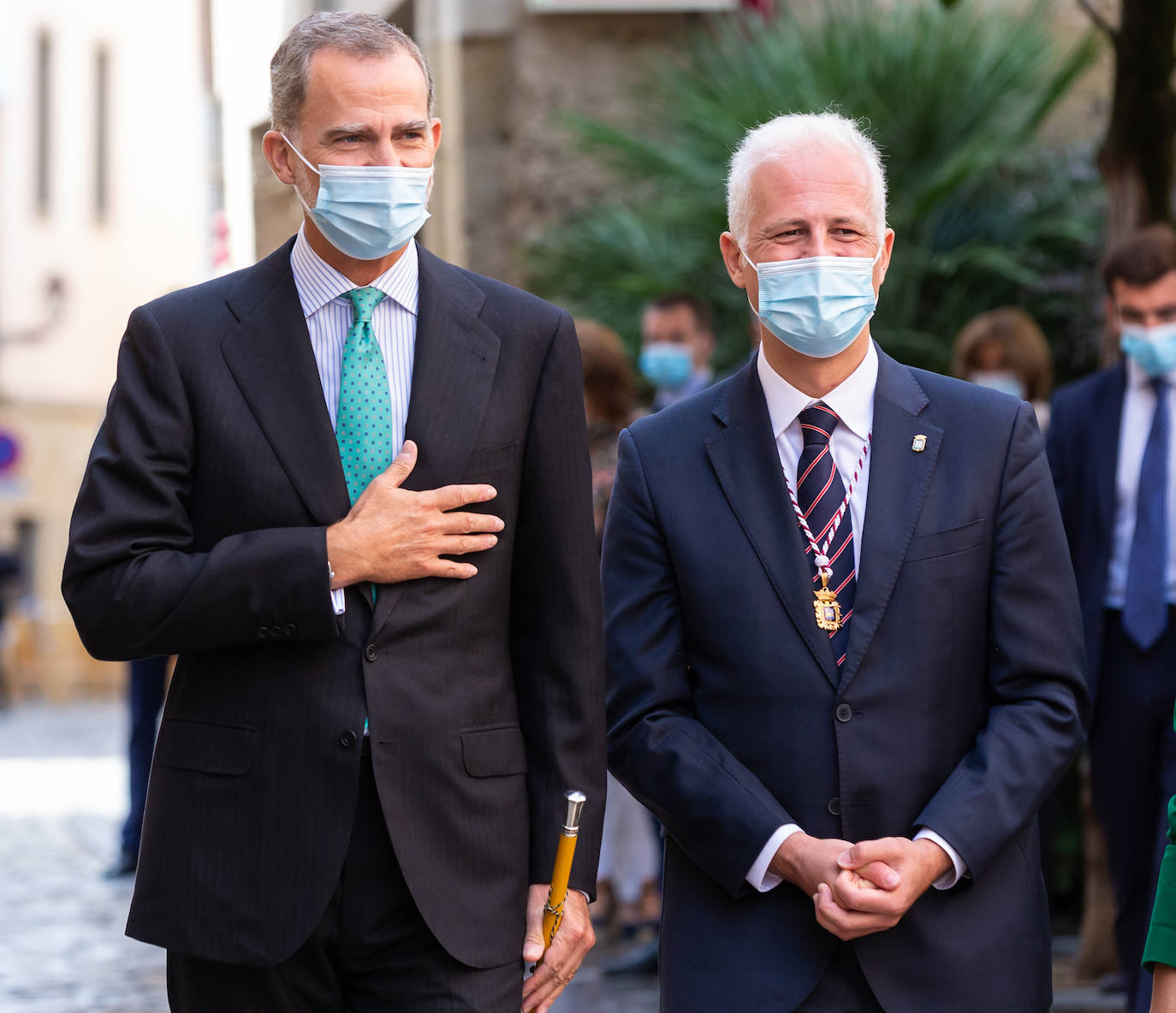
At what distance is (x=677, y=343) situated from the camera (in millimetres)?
6906

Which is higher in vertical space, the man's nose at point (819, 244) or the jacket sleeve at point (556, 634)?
the man's nose at point (819, 244)

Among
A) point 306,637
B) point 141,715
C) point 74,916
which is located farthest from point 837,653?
point 141,715

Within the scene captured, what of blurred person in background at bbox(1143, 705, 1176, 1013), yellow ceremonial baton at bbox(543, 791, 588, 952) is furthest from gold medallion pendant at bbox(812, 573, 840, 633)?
blurred person in background at bbox(1143, 705, 1176, 1013)

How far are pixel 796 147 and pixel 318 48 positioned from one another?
752mm

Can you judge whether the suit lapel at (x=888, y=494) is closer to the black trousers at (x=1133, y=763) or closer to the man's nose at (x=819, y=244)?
the man's nose at (x=819, y=244)

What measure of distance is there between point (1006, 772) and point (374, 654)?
934 millimetres

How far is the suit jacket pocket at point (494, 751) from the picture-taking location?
2.80 m

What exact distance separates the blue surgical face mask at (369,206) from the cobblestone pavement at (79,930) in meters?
1.25

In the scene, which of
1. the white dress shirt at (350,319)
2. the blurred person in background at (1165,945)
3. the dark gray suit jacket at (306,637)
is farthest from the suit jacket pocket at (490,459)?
the blurred person in background at (1165,945)

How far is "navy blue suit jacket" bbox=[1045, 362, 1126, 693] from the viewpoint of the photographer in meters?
4.74

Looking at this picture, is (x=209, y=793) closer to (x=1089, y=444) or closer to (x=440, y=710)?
(x=440, y=710)

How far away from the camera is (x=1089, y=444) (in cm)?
484

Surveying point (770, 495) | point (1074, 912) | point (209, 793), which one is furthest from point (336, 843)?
point (1074, 912)

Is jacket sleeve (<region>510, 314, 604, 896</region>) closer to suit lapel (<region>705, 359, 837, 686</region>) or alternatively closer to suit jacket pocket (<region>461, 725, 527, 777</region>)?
suit jacket pocket (<region>461, 725, 527, 777</region>)
